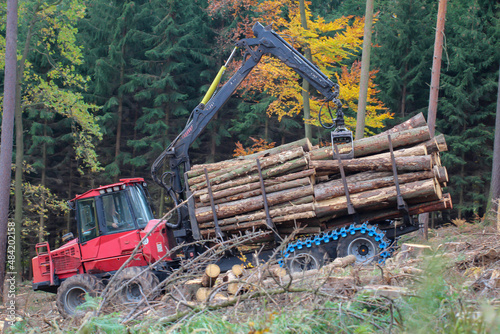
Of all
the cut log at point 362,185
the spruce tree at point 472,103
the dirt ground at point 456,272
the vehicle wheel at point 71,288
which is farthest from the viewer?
the spruce tree at point 472,103

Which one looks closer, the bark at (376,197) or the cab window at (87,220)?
the bark at (376,197)

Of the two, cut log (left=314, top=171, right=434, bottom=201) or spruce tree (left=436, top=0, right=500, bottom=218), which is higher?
spruce tree (left=436, top=0, right=500, bottom=218)

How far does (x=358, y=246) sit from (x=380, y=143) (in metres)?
2.09

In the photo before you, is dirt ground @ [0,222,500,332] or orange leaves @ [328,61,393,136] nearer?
dirt ground @ [0,222,500,332]

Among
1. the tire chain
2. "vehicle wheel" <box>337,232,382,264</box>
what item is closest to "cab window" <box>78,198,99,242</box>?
the tire chain

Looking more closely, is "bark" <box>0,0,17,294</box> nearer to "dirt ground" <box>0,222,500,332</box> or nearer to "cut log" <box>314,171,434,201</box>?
"dirt ground" <box>0,222,500,332</box>

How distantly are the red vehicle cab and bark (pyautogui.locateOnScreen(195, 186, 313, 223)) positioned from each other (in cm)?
103

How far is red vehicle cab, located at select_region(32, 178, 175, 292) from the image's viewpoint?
9.86 meters

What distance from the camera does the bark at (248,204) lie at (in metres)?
9.23

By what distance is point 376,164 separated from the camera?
913 centimetres

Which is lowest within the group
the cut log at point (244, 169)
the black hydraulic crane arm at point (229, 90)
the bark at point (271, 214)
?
the bark at point (271, 214)

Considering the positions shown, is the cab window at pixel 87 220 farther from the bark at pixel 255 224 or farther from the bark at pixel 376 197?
the bark at pixel 376 197

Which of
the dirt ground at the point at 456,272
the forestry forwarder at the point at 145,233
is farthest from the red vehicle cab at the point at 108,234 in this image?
the dirt ground at the point at 456,272

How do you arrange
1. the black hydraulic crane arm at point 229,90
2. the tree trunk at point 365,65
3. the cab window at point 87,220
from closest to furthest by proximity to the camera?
1. the cab window at point 87,220
2. the black hydraulic crane arm at point 229,90
3. the tree trunk at point 365,65
